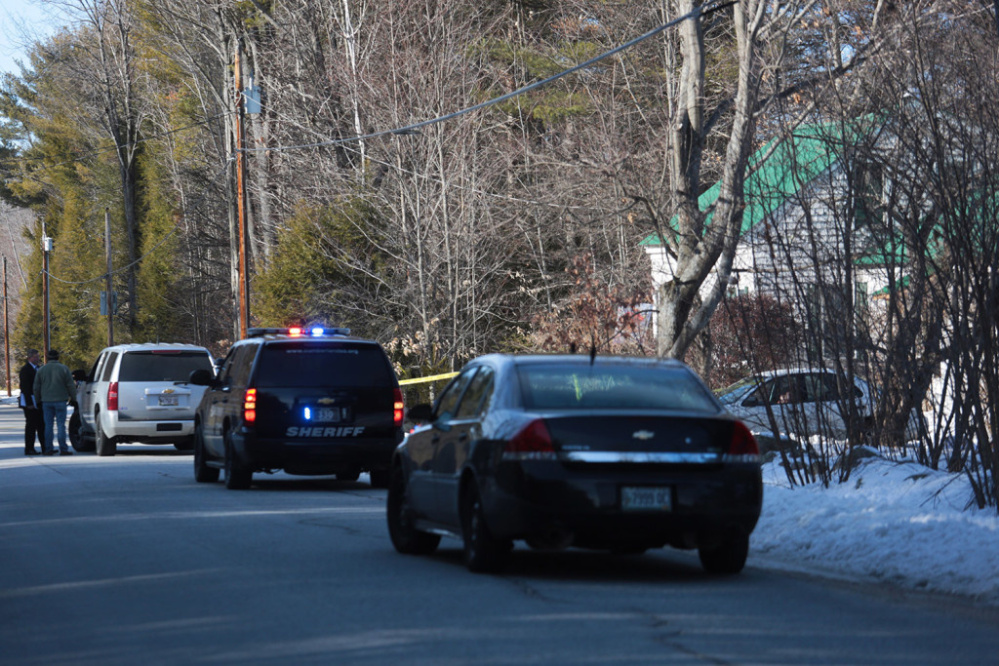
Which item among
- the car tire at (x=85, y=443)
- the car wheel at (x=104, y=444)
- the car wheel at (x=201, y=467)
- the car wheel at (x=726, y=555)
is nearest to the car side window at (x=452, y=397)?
the car wheel at (x=726, y=555)

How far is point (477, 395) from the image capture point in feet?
35.5

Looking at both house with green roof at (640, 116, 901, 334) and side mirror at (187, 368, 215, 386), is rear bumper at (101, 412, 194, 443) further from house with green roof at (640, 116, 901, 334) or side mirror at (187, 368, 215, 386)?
house with green roof at (640, 116, 901, 334)

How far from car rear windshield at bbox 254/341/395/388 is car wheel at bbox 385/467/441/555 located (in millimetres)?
5787

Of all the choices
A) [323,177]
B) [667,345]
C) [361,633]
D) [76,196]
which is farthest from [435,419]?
[76,196]

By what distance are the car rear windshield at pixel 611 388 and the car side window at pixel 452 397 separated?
1016 millimetres

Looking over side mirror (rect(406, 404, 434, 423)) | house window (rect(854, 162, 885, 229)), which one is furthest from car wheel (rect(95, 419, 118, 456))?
side mirror (rect(406, 404, 434, 423))

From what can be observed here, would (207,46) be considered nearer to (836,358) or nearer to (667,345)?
(667,345)

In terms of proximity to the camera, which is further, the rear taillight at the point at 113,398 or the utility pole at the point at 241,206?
the utility pole at the point at 241,206

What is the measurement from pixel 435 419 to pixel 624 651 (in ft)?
14.1

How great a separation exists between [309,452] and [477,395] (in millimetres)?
7209

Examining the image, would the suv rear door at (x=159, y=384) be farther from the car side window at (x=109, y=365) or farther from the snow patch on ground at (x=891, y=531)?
the snow patch on ground at (x=891, y=531)

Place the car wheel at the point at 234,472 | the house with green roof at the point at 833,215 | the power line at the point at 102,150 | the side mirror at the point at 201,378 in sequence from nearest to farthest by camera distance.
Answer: the house with green roof at the point at 833,215 → the car wheel at the point at 234,472 → the side mirror at the point at 201,378 → the power line at the point at 102,150

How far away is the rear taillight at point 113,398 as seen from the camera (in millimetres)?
25656

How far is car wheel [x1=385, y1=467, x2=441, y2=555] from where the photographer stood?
1175 cm
